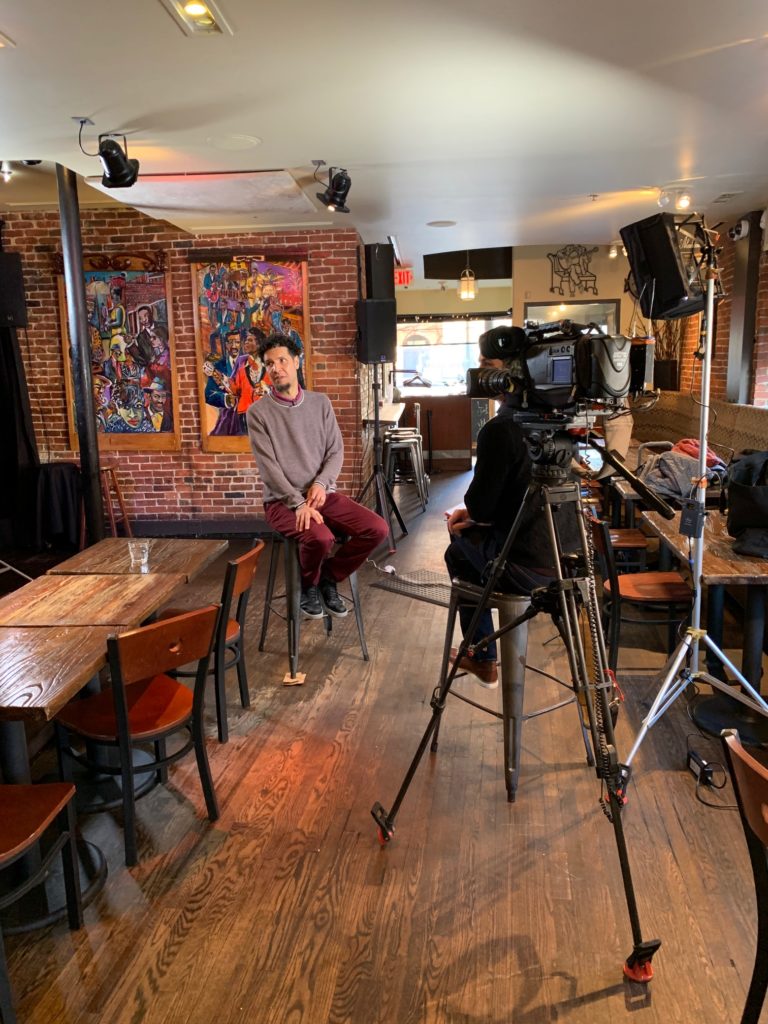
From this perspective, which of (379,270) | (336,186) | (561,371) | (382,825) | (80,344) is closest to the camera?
(561,371)

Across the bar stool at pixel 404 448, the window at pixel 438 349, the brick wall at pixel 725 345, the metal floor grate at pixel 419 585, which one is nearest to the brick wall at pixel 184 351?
the bar stool at pixel 404 448

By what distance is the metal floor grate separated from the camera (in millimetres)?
4544

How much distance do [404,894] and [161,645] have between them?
931mm

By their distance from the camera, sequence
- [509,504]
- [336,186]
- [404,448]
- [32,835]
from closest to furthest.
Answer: [32,835]
[509,504]
[336,186]
[404,448]

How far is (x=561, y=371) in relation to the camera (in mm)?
1941

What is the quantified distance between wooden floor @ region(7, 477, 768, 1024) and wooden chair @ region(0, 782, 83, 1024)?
15 cm

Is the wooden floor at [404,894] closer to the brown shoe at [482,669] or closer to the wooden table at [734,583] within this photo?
the brown shoe at [482,669]

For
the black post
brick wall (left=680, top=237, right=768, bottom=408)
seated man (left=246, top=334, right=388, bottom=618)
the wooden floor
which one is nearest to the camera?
the wooden floor

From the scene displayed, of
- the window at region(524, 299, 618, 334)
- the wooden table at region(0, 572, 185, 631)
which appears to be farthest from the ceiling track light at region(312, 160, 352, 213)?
the window at region(524, 299, 618, 334)

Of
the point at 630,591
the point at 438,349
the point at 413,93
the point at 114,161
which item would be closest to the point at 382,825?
the point at 630,591

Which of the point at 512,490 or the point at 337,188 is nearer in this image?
the point at 512,490

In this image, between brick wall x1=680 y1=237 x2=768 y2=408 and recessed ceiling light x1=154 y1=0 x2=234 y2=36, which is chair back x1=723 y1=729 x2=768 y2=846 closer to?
recessed ceiling light x1=154 y1=0 x2=234 y2=36

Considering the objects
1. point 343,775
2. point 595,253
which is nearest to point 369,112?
point 343,775

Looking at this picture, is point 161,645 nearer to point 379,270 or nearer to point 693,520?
point 693,520
